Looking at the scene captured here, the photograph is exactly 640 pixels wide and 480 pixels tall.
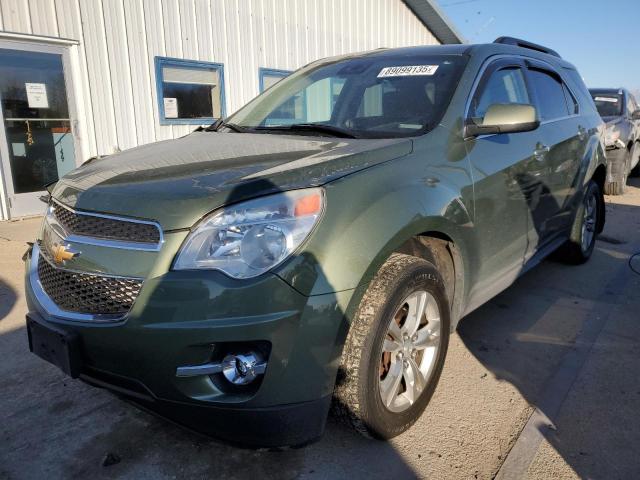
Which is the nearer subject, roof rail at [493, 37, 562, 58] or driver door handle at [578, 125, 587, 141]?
roof rail at [493, 37, 562, 58]

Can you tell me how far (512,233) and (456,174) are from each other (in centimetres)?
78

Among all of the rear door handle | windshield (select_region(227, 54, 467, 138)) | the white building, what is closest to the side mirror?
windshield (select_region(227, 54, 467, 138))

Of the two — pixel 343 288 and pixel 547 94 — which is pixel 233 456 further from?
pixel 547 94

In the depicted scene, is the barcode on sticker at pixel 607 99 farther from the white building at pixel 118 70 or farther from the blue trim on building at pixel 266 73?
the blue trim on building at pixel 266 73

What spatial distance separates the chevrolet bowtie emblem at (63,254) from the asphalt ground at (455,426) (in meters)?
0.87

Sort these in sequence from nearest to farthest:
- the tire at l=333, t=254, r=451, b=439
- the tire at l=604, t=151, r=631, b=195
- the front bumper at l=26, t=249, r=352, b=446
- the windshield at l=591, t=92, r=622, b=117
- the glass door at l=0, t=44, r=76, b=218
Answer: the front bumper at l=26, t=249, r=352, b=446, the tire at l=333, t=254, r=451, b=439, the glass door at l=0, t=44, r=76, b=218, the tire at l=604, t=151, r=631, b=195, the windshield at l=591, t=92, r=622, b=117

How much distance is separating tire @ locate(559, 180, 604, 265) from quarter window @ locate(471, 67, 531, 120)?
1432mm

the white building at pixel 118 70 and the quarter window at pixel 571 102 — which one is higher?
the white building at pixel 118 70

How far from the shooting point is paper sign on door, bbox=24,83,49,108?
657 centimetres

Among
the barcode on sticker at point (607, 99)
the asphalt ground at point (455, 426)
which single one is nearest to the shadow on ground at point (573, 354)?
the asphalt ground at point (455, 426)

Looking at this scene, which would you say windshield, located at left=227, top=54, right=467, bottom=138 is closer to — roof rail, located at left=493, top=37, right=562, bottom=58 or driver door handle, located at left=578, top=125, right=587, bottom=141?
roof rail, located at left=493, top=37, right=562, bottom=58

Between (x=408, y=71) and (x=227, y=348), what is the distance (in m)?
2.04

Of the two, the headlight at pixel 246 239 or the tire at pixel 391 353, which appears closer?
the headlight at pixel 246 239

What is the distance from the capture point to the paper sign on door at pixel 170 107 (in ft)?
26.3
